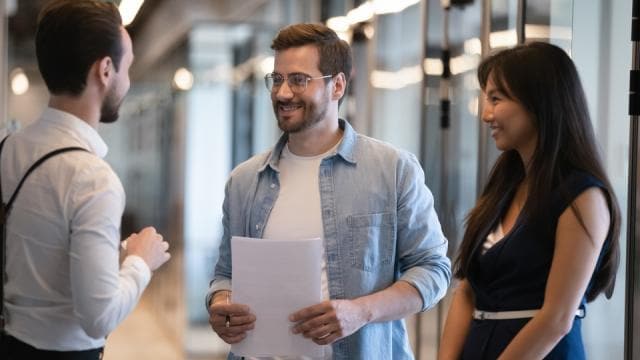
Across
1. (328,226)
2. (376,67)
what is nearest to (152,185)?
(376,67)

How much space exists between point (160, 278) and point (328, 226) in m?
4.69

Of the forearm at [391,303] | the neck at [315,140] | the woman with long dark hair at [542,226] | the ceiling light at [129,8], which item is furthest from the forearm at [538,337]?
the ceiling light at [129,8]

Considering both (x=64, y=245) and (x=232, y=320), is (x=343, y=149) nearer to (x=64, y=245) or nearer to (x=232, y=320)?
(x=232, y=320)

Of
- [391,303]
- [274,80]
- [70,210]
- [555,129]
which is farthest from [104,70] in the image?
[555,129]

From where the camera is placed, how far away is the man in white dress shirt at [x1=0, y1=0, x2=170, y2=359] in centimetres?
208

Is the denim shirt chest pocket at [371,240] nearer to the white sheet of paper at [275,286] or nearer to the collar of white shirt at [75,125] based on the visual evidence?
the white sheet of paper at [275,286]

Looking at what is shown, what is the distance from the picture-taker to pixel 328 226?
268cm

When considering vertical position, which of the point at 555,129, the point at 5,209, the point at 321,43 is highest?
the point at 321,43

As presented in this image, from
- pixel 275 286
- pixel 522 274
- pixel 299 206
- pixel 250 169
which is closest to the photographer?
pixel 522 274

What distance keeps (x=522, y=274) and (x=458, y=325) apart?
295mm

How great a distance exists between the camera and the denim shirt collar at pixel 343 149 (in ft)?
9.02

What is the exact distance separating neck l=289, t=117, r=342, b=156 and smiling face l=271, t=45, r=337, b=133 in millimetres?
22

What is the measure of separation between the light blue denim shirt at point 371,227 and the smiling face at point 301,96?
102 mm

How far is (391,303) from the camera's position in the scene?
2580 mm
